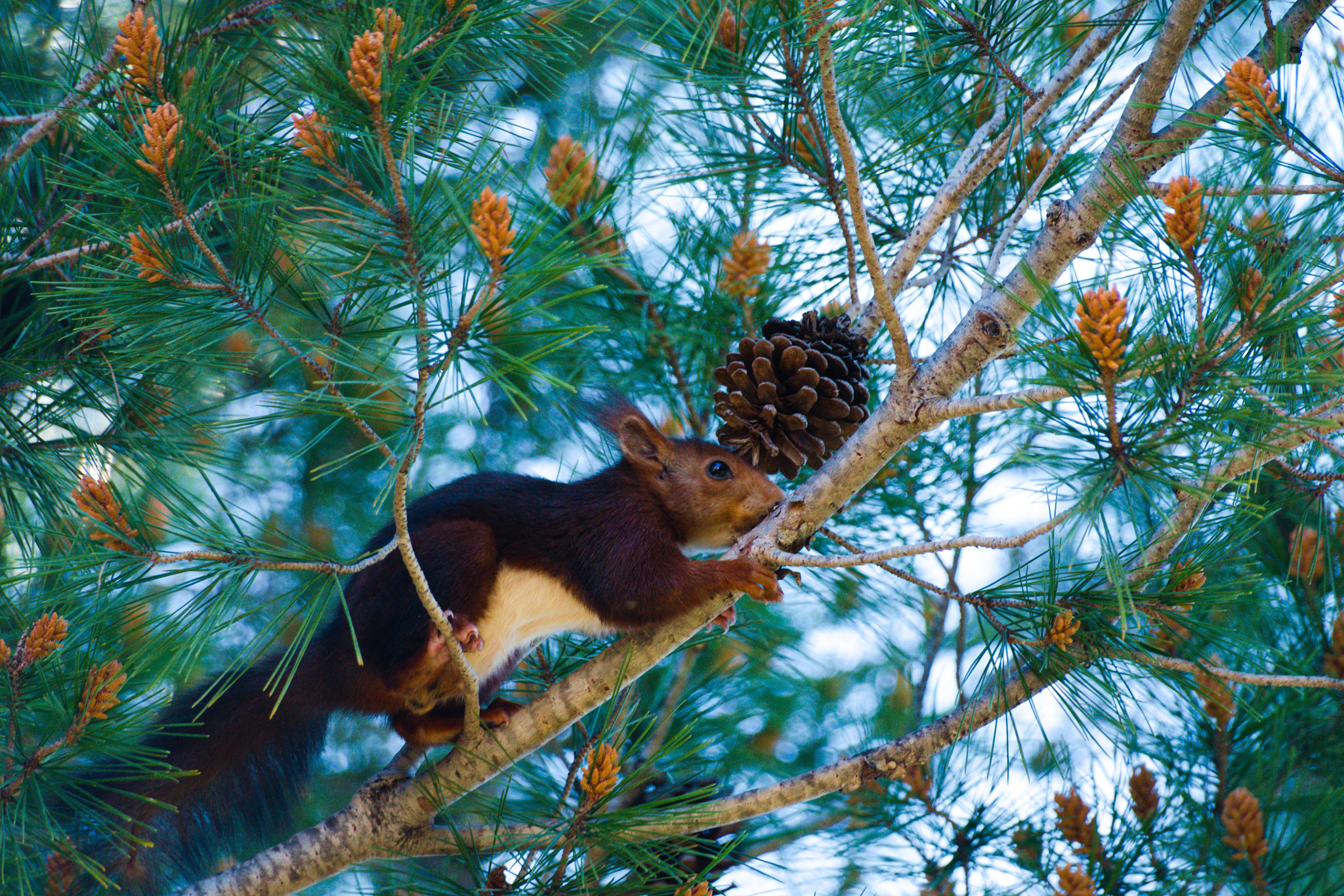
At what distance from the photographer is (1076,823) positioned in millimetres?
2045

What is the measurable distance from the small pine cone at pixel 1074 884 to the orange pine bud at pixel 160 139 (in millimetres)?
1881

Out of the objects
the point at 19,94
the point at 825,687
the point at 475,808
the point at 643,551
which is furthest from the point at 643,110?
the point at 825,687

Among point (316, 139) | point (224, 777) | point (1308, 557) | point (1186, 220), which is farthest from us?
point (1308, 557)

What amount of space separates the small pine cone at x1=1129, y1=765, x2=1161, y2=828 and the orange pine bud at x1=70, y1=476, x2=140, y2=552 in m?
1.97

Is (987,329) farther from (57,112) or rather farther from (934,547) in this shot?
(57,112)

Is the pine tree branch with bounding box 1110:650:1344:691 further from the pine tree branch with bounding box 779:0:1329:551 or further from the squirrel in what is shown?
the squirrel

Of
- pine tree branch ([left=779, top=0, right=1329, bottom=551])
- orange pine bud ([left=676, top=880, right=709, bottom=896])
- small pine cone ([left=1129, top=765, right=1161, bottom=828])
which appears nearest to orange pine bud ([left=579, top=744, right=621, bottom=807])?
orange pine bud ([left=676, top=880, right=709, bottom=896])

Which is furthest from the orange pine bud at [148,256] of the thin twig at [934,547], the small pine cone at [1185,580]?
the small pine cone at [1185,580]

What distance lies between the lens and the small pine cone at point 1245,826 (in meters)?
1.86

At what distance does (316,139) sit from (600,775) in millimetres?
1011

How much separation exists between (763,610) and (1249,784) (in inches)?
45.6

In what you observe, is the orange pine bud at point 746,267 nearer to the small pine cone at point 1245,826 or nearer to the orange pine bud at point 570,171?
the orange pine bud at point 570,171

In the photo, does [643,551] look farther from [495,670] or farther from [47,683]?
[47,683]

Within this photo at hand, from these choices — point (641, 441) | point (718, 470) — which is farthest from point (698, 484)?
point (641, 441)
